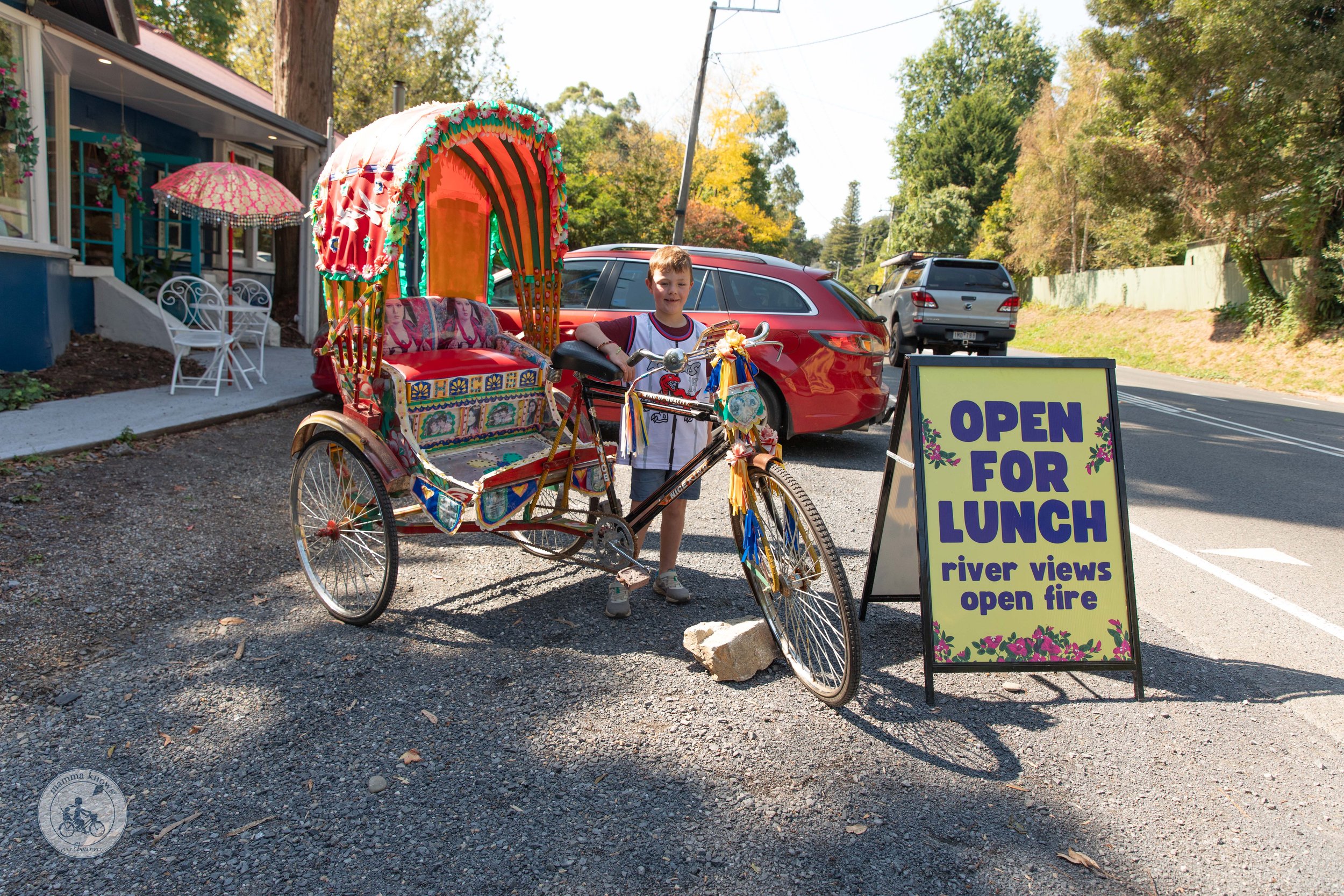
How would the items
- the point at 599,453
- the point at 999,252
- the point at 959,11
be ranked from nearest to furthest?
the point at 599,453, the point at 999,252, the point at 959,11

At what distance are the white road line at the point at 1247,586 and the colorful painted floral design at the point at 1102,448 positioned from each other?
1637mm

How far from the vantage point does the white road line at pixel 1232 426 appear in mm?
9859

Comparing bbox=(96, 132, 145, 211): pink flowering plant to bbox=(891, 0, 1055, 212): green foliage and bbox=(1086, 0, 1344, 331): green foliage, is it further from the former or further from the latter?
bbox=(891, 0, 1055, 212): green foliage

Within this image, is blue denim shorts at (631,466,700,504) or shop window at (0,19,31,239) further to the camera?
shop window at (0,19,31,239)

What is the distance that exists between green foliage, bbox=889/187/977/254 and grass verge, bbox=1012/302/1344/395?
1899 centimetres

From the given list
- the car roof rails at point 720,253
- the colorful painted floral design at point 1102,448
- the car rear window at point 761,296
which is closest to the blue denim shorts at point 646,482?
the colorful painted floral design at point 1102,448

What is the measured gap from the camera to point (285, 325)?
14047mm

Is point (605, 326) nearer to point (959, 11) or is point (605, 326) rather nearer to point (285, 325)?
point (285, 325)

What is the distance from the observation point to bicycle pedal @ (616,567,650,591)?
12.7 ft

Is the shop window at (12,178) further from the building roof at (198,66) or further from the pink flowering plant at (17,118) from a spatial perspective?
the building roof at (198,66)

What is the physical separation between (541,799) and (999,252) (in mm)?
47805

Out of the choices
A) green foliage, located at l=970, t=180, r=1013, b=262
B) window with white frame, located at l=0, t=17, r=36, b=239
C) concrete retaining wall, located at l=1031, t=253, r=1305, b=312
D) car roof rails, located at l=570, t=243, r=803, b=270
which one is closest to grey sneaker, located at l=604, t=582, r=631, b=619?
car roof rails, located at l=570, t=243, r=803, b=270

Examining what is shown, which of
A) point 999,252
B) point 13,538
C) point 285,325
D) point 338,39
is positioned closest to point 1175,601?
point 13,538

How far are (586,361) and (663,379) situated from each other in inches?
18.2
